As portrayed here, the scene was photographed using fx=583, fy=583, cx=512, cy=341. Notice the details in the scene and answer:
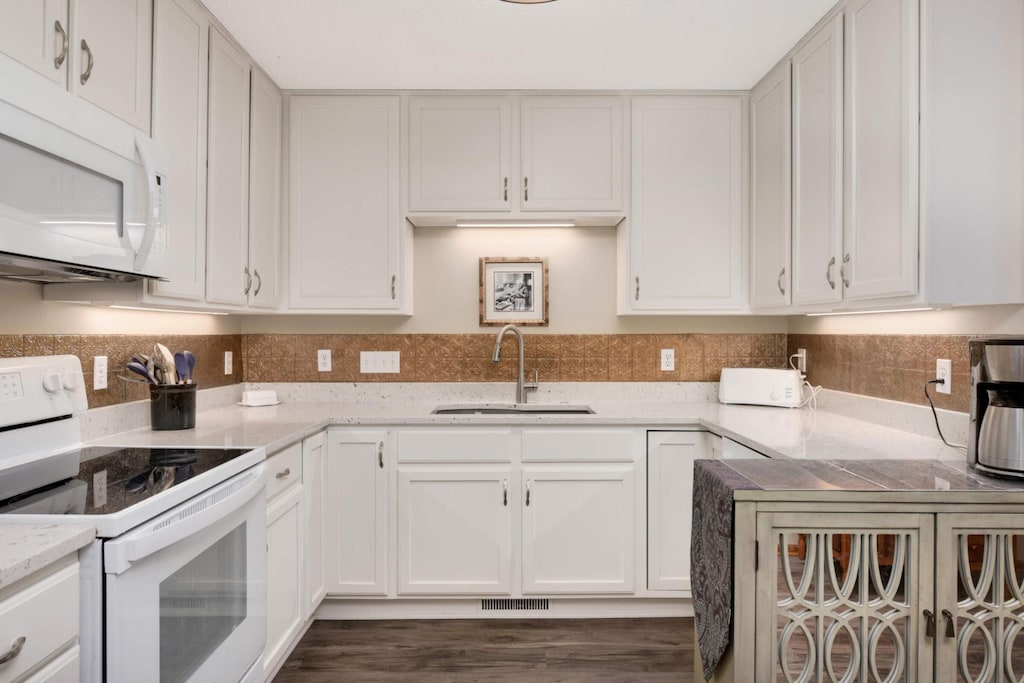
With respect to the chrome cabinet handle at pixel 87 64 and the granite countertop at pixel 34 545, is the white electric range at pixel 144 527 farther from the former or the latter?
the chrome cabinet handle at pixel 87 64

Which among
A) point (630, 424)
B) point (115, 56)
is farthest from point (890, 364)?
point (115, 56)

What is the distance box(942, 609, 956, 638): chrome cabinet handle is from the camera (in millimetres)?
1199

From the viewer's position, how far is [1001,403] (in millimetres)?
1388

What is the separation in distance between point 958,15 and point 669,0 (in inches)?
32.9

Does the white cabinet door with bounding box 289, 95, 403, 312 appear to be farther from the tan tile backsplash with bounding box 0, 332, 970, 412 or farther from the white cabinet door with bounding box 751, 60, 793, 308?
the white cabinet door with bounding box 751, 60, 793, 308

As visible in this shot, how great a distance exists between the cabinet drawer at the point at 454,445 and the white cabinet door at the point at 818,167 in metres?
1.34

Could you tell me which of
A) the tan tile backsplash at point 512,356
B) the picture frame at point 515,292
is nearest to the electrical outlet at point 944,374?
the tan tile backsplash at point 512,356

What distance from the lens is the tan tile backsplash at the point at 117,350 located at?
1674mm

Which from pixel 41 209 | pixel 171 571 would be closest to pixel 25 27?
pixel 41 209

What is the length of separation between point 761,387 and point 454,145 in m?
1.82

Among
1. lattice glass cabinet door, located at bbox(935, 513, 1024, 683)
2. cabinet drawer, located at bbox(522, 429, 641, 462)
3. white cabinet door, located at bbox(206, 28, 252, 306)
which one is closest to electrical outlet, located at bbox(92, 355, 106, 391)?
white cabinet door, located at bbox(206, 28, 252, 306)

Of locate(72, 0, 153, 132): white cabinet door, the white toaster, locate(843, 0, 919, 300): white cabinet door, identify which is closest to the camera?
locate(72, 0, 153, 132): white cabinet door

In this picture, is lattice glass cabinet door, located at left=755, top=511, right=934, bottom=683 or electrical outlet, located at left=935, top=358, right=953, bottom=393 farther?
electrical outlet, located at left=935, top=358, right=953, bottom=393

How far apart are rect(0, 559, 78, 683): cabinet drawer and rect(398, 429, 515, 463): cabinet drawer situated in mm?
1413
